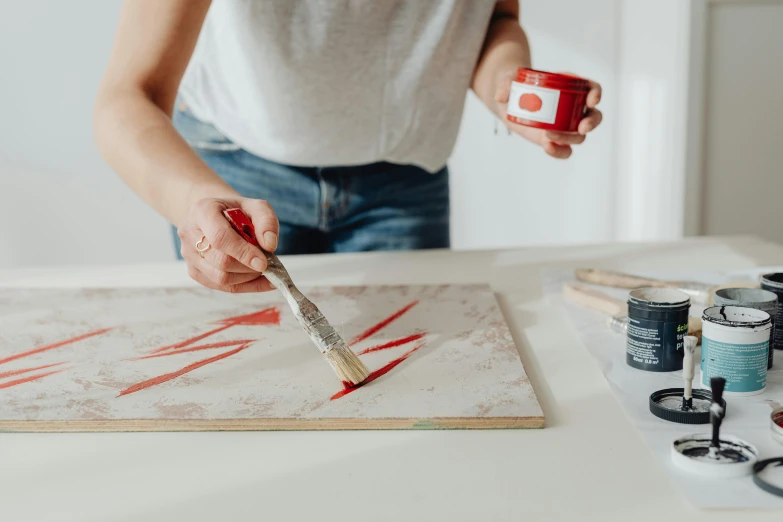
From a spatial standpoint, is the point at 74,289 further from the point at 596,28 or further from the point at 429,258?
the point at 596,28

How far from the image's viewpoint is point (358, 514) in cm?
61

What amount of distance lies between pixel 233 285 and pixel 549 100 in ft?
1.55

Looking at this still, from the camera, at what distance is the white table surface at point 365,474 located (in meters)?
0.61

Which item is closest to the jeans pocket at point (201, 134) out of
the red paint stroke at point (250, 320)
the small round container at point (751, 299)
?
the red paint stroke at point (250, 320)

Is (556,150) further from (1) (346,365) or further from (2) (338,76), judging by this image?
(1) (346,365)

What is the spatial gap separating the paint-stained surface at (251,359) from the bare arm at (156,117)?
0.11m

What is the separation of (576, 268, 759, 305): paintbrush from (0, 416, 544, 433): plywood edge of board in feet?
1.43

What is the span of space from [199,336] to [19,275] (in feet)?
1.77

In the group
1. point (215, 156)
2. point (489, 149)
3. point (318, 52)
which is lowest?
point (489, 149)

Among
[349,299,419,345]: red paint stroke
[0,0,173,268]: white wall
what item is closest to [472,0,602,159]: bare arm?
[349,299,419,345]: red paint stroke

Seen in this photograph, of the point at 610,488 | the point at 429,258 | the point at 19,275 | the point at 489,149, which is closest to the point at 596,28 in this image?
the point at 489,149

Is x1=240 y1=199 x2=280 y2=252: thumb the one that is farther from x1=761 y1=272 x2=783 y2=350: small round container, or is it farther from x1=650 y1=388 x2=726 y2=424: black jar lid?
x1=761 y1=272 x2=783 y2=350: small round container

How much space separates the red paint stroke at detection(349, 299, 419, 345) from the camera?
0.97m

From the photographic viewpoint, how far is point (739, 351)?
2.54ft
